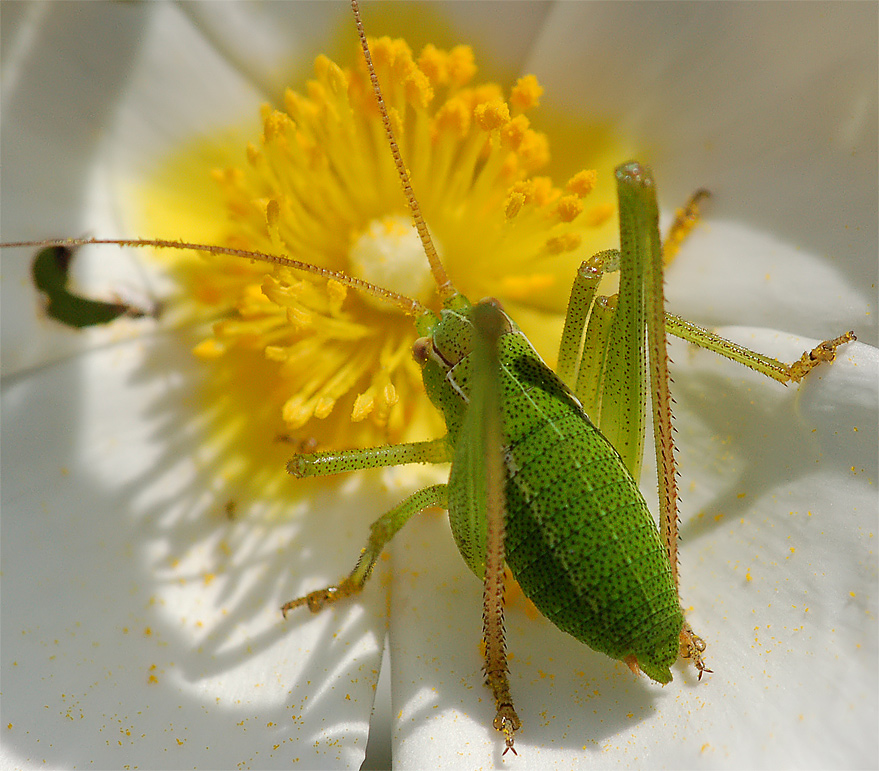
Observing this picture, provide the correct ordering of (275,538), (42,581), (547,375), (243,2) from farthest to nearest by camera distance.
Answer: (243,2) → (275,538) → (42,581) → (547,375)

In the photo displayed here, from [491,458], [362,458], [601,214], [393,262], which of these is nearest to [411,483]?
[362,458]

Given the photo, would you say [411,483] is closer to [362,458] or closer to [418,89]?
[362,458]

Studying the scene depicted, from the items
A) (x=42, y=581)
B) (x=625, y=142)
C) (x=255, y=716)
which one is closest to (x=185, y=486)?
(x=42, y=581)

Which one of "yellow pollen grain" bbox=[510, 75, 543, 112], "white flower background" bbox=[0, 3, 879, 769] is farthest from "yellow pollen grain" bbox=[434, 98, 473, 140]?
"white flower background" bbox=[0, 3, 879, 769]

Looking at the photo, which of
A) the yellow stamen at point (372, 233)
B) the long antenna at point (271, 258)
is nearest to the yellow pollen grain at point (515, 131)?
the yellow stamen at point (372, 233)

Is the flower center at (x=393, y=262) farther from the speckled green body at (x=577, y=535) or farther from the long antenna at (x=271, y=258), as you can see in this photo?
the speckled green body at (x=577, y=535)

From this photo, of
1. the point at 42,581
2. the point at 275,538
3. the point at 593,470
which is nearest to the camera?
the point at 593,470

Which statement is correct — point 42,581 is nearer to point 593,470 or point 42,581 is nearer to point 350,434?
point 350,434

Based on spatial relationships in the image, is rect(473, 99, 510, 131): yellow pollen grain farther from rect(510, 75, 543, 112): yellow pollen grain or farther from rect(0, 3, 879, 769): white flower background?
rect(0, 3, 879, 769): white flower background
